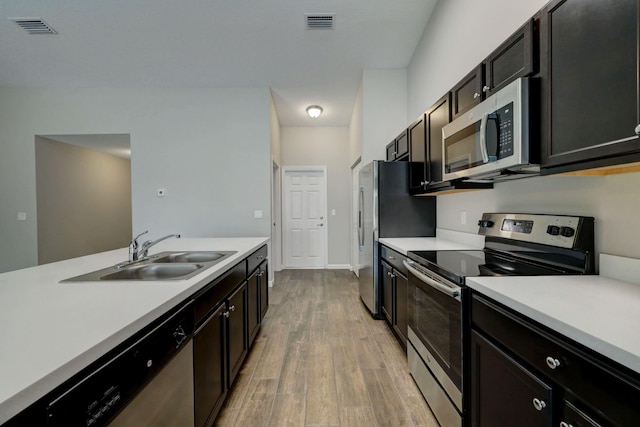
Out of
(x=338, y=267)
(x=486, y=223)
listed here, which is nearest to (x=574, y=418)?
(x=486, y=223)

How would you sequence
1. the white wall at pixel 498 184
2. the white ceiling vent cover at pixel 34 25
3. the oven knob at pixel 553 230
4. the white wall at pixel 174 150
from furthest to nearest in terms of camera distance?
1. the white wall at pixel 174 150
2. the white ceiling vent cover at pixel 34 25
3. the oven knob at pixel 553 230
4. the white wall at pixel 498 184

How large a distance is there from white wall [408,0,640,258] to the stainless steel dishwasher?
1.76 meters

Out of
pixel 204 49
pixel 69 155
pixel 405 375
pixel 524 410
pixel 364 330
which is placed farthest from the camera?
pixel 69 155

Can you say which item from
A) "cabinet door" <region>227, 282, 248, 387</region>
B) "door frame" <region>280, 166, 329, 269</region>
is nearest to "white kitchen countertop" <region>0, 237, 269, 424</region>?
"cabinet door" <region>227, 282, 248, 387</region>

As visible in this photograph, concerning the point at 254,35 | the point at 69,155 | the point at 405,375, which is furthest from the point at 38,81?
the point at 405,375

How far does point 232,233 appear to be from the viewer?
4.13m

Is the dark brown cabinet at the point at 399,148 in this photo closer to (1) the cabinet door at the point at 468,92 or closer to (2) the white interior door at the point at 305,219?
(1) the cabinet door at the point at 468,92

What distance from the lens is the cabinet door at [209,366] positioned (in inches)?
48.1

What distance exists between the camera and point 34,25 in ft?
9.45

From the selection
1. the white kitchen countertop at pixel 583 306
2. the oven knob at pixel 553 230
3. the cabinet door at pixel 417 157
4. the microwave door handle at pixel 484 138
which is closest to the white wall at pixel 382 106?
the cabinet door at pixel 417 157

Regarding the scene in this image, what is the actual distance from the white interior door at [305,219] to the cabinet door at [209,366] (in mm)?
4122

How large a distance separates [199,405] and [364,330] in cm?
186

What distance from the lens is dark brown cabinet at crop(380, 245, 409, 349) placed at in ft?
7.23

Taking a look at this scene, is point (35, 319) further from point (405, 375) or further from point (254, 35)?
point (254, 35)
